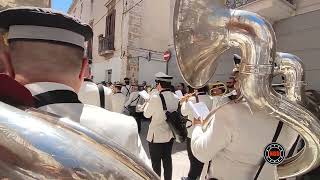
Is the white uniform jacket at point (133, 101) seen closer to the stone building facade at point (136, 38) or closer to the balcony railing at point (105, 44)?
the stone building facade at point (136, 38)

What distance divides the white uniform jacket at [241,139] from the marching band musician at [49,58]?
101cm

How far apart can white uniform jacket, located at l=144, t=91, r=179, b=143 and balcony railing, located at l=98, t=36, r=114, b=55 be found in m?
15.9

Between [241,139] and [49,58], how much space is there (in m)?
1.29

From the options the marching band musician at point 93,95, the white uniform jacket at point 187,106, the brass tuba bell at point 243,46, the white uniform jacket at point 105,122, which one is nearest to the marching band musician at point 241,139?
the brass tuba bell at point 243,46

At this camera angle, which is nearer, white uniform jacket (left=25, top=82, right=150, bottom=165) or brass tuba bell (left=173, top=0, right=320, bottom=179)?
white uniform jacket (left=25, top=82, right=150, bottom=165)

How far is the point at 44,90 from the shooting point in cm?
101

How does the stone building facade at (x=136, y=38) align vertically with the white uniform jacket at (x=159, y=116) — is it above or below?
above

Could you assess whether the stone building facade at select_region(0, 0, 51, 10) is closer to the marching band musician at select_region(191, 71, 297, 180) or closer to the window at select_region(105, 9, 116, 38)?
the marching band musician at select_region(191, 71, 297, 180)

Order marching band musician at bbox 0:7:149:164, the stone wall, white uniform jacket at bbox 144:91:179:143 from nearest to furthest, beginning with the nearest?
marching band musician at bbox 0:7:149:164 → white uniform jacket at bbox 144:91:179:143 → the stone wall

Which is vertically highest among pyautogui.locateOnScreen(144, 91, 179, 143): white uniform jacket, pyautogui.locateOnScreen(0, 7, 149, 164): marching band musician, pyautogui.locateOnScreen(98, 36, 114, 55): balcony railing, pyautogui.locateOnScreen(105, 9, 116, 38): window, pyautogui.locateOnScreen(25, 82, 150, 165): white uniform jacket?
pyautogui.locateOnScreen(105, 9, 116, 38): window

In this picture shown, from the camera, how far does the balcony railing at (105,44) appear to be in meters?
20.6

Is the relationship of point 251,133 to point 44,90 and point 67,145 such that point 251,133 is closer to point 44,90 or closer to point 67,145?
point 44,90

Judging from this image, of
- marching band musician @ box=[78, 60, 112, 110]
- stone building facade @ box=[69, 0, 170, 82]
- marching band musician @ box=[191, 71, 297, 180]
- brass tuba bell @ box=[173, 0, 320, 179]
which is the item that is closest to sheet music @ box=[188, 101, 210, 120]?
marching band musician @ box=[191, 71, 297, 180]

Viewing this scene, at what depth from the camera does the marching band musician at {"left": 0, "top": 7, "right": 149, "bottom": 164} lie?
100 centimetres
